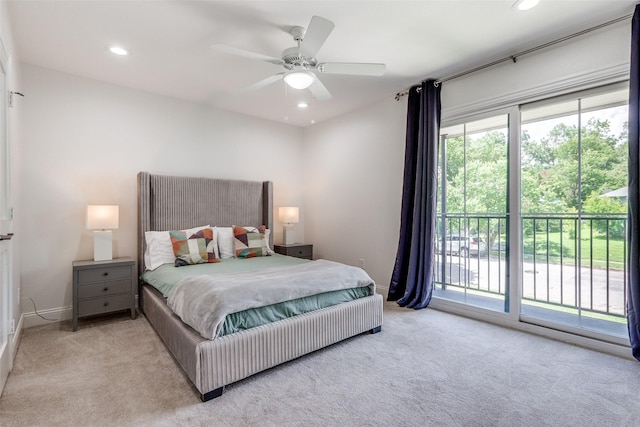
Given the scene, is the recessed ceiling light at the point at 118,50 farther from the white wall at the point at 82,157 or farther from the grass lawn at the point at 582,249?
the grass lawn at the point at 582,249

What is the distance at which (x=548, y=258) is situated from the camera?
10.3 ft

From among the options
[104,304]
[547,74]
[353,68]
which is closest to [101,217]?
[104,304]

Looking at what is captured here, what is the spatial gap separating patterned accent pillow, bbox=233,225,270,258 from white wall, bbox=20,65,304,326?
3.30 ft

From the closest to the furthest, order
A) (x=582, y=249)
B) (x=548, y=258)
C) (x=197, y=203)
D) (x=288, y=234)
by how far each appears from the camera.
A: (x=582, y=249), (x=548, y=258), (x=197, y=203), (x=288, y=234)

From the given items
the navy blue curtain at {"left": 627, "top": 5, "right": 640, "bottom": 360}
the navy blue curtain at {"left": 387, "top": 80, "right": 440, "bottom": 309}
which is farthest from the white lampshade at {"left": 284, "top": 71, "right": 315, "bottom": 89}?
the navy blue curtain at {"left": 627, "top": 5, "right": 640, "bottom": 360}

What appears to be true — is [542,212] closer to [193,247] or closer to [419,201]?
[419,201]

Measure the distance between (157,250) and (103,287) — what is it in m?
0.61

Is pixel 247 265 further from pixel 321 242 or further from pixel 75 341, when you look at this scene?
pixel 321 242

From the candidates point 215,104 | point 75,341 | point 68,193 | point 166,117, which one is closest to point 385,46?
point 215,104

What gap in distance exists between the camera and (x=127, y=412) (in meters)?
1.80

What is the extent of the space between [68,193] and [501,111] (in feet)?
15.4

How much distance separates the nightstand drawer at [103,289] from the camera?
10.0ft

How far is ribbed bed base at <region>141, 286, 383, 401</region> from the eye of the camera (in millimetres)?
1937

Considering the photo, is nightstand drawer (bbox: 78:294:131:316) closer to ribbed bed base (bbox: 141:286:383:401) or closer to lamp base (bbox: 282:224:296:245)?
ribbed bed base (bbox: 141:286:383:401)
